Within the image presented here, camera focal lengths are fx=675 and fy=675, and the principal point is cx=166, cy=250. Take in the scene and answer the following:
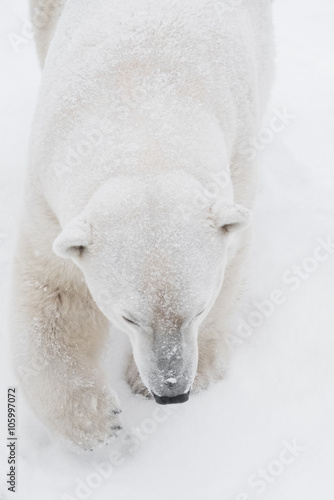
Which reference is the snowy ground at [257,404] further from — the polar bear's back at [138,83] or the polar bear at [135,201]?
the polar bear's back at [138,83]

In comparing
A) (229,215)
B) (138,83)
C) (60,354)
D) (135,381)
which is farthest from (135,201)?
(135,381)

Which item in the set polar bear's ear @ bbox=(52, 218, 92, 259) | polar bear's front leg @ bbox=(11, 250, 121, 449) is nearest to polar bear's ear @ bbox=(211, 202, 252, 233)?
polar bear's ear @ bbox=(52, 218, 92, 259)

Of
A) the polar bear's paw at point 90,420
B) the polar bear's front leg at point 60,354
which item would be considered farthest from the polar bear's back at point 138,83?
the polar bear's paw at point 90,420

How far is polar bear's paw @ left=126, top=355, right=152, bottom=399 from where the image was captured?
11.0ft

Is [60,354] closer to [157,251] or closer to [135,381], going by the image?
[135,381]

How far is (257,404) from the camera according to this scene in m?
3.40

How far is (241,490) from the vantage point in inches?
122

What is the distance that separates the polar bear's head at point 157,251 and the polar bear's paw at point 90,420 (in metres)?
0.79

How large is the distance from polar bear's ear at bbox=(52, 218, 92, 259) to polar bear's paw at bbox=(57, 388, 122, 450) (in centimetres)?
106

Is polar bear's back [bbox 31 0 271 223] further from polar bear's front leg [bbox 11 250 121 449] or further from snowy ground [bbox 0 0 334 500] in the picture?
snowy ground [bbox 0 0 334 500]

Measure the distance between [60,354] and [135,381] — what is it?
0.42 m

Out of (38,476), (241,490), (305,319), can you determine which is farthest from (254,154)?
(38,476)

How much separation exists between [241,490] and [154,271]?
4.61ft

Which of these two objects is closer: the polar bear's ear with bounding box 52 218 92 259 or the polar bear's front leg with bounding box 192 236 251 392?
the polar bear's ear with bounding box 52 218 92 259
